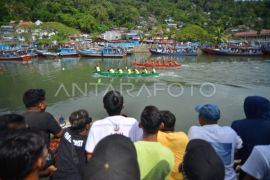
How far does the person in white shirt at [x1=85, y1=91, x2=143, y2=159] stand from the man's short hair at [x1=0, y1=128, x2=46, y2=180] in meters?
1.11

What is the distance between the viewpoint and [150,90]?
19297 millimetres

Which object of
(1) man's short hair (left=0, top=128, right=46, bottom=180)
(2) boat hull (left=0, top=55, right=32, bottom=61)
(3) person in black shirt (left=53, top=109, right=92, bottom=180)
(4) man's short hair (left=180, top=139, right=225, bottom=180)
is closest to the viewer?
(1) man's short hair (left=0, top=128, right=46, bottom=180)

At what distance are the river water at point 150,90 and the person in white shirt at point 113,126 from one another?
28.4 ft

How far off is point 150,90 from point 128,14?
6272cm

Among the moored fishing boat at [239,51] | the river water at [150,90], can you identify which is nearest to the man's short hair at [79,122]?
the river water at [150,90]

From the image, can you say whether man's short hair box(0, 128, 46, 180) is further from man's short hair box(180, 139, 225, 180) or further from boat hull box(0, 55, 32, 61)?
boat hull box(0, 55, 32, 61)

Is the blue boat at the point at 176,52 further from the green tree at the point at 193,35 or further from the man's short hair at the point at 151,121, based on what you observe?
the man's short hair at the point at 151,121

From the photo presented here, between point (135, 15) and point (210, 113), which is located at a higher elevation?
point (135, 15)

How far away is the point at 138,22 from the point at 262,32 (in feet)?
99.7

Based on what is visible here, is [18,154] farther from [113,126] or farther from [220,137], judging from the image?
[220,137]

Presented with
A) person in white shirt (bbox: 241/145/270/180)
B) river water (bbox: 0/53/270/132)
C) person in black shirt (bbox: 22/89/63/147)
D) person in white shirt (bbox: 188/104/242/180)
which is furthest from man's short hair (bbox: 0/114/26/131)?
river water (bbox: 0/53/270/132)

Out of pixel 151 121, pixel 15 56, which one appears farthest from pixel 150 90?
pixel 15 56

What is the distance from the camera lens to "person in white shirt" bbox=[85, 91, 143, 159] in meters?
2.86

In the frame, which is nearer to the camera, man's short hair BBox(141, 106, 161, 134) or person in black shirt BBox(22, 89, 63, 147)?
man's short hair BBox(141, 106, 161, 134)
